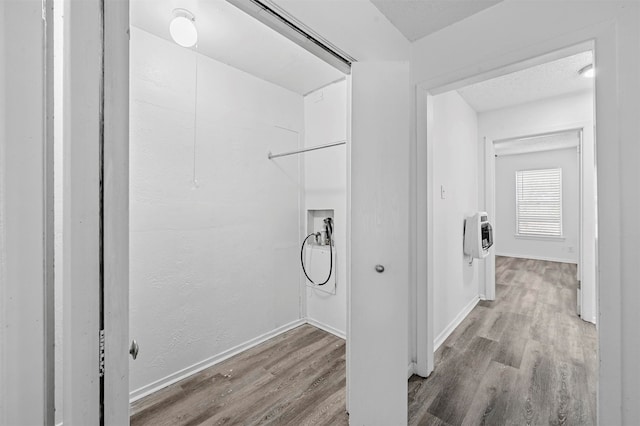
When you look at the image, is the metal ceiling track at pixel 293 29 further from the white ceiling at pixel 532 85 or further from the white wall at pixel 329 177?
the white ceiling at pixel 532 85

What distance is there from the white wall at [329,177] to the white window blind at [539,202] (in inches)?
237

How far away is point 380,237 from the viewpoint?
54.8 inches

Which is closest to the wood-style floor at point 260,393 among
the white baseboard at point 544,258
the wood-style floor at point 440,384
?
the wood-style floor at point 440,384

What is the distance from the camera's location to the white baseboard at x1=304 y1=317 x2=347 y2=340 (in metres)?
2.51

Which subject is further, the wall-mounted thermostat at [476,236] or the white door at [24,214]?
the wall-mounted thermostat at [476,236]

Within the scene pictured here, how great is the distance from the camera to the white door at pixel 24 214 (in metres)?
0.45

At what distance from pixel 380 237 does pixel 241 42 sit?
1.71 metres

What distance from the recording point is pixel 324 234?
2.68 meters

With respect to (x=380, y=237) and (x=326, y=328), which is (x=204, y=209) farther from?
(x=326, y=328)

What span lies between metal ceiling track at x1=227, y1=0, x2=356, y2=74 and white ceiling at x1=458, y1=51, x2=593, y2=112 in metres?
1.99

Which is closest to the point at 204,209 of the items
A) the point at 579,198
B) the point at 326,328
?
the point at 326,328

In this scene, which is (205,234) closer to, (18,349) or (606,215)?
(18,349)

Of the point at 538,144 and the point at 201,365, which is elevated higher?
the point at 538,144

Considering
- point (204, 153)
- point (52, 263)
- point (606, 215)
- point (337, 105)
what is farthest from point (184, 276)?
point (606, 215)
